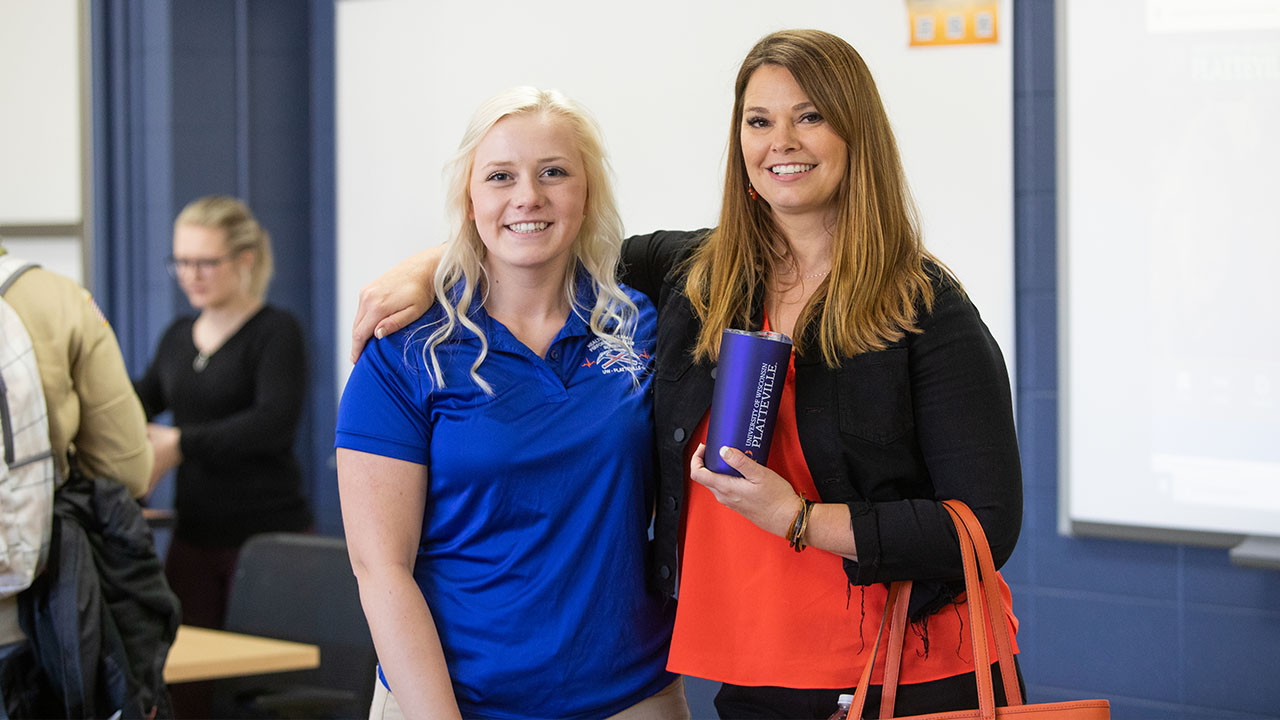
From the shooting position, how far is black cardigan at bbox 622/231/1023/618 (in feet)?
3.83

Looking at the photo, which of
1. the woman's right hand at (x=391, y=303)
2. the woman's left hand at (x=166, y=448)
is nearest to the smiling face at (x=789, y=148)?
the woman's right hand at (x=391, y=303)

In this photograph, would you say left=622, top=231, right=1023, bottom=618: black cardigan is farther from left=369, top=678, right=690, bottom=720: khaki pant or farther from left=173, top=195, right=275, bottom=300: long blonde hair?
left=173, top=195, right=275, bottom=300: long blonde hair

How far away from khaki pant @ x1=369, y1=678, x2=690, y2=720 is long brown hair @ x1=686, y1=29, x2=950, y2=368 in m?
0.45

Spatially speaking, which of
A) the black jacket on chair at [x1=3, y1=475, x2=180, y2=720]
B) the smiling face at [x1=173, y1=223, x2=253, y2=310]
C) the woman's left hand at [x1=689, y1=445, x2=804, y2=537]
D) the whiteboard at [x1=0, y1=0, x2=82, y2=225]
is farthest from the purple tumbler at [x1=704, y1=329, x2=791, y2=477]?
the whiteboard at [x1=0, y1=0, x2=82, y2=225]

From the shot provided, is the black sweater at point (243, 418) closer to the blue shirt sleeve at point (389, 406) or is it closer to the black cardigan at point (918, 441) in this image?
the blue shirt sleeve at point (389, 406)

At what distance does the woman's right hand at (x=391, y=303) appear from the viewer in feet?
4.33

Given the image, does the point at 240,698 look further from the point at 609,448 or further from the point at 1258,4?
the point at 1258,4

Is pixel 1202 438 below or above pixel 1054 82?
below

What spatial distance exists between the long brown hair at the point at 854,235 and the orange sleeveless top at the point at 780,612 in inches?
3.5

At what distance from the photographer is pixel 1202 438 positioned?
7.79ft

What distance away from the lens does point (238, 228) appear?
10.4 ft

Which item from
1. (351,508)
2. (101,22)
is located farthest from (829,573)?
(101,22)

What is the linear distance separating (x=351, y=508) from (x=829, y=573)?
57 cm

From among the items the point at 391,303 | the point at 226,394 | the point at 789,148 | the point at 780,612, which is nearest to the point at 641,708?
the point at 780,612
